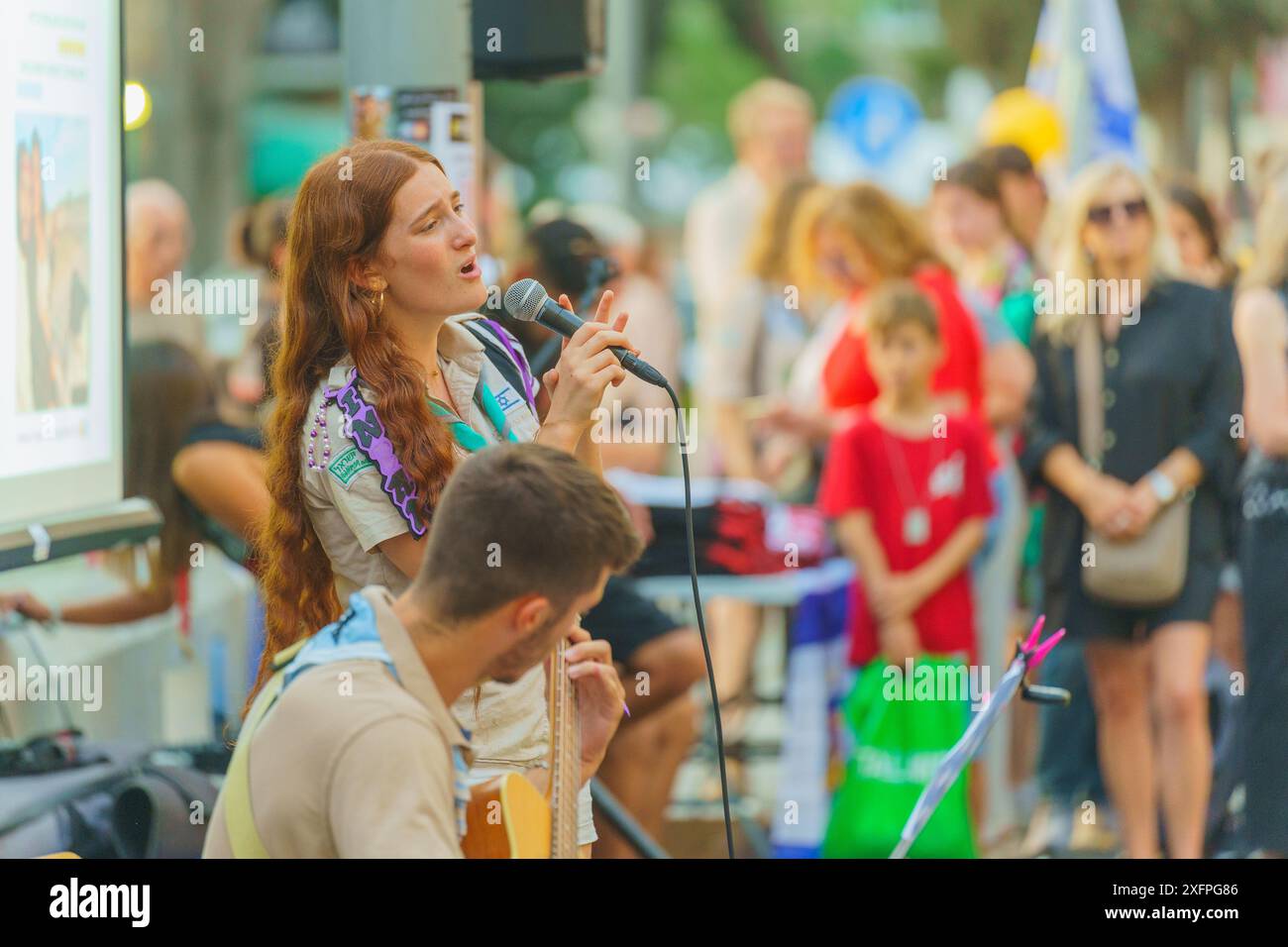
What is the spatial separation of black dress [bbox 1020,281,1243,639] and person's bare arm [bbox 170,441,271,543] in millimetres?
2319

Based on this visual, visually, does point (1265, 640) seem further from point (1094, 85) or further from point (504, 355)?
point (504, 355)

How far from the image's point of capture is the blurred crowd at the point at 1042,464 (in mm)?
5105

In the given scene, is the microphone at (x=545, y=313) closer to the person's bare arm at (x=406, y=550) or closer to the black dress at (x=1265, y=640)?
the person's bare arm at (x=406, y=550)

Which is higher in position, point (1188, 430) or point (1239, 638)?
point (1188, 430)

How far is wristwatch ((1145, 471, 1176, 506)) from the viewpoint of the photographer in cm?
517

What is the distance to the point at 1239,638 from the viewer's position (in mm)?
6074

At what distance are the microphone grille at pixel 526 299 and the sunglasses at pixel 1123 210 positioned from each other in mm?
2993

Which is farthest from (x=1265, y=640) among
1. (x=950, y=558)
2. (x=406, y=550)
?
(x=406, y=550)

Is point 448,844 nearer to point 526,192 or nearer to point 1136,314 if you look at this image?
point 1136,314

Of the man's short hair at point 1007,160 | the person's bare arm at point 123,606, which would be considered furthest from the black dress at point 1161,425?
the person's bare arm at point 123,606

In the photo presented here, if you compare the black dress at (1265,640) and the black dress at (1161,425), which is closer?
the black dress at (1265,640)
